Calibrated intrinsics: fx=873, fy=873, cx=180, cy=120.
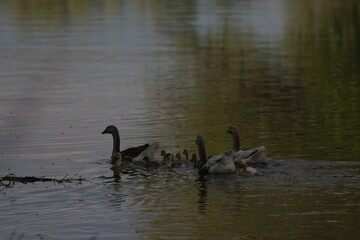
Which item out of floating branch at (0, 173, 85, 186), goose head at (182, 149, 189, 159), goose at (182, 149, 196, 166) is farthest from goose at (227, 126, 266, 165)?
floating branch at (0, 173, 85, 186)

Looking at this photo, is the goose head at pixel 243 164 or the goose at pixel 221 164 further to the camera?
the goose at pixel 221 164

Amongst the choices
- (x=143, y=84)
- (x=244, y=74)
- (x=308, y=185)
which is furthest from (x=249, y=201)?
(x=244, y=74)

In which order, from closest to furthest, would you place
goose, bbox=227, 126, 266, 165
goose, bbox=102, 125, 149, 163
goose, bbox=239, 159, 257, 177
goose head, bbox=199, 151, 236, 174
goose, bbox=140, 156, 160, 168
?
goose, bbox=239, 159, 257, 177
goose head, bbox=199, 151, 236, 174
goose, bbox=227, 126, 266, 165
goose, bbox=140, 156, 160, 168
goose, bbox=102, 125, 149, 163

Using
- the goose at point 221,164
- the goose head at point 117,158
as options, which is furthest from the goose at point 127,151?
the goose at point 221,164

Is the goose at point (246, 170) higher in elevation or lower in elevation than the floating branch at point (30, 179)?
lower

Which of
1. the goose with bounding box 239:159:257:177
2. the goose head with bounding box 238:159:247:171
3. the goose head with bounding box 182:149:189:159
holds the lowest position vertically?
the goose with bounding box 239:159:257:177

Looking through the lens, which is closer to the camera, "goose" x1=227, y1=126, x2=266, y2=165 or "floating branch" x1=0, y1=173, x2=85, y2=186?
"floating branch" x1=0, y1=173, x2=85, y2=186

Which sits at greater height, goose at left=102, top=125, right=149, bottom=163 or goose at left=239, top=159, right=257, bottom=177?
goose at left=102, top=125, right=149, bottom=163

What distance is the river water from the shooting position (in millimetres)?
14891

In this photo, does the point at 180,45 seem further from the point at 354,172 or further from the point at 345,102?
the point at 354,172

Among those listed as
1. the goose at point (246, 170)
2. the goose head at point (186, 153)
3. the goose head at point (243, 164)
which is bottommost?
the goose at point (246, 170)

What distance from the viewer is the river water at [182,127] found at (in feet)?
48.9

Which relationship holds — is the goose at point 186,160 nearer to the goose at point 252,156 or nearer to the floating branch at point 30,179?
the goose at point 252,156

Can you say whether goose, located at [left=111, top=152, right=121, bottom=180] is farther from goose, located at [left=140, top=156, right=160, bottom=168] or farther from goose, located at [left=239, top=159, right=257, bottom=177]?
goose, located at [left=239, top=159, right=257, bottom=177]
